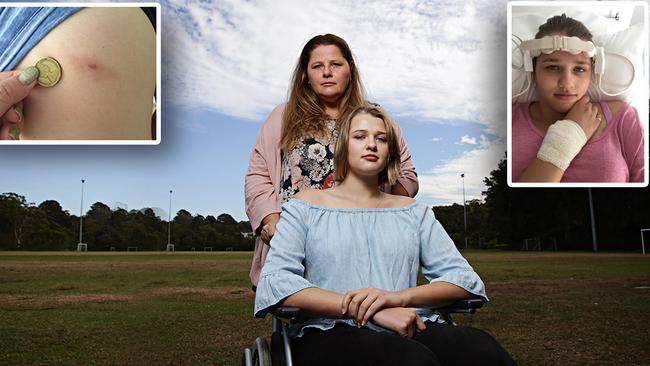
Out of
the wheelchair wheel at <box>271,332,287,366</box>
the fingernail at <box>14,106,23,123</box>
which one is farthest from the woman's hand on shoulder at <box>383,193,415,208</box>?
the fingernail at <box>14,106,23,123</box>

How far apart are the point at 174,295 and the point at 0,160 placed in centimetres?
251

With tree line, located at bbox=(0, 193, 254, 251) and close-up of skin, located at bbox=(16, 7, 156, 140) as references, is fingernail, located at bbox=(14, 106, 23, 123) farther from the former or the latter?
tree line, located at bbox=(0, 193, 254, 251)

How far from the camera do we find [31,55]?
3.54 metres

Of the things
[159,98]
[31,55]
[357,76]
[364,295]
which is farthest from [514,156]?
[364,295]

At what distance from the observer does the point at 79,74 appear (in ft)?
11.9

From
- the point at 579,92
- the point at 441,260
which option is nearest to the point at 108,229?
the point at 579,92

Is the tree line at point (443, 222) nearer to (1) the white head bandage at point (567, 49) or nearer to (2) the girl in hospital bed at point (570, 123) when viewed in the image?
(2) the girl in hospital bed at point (570, 123)

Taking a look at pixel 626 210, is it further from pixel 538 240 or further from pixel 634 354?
pixel 634 354

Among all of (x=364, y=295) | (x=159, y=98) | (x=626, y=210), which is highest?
(x=159, y=98)

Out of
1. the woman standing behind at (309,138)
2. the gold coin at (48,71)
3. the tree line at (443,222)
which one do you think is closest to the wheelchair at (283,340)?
the woman standing behind at (309,138)

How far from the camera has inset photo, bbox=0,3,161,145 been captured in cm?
348

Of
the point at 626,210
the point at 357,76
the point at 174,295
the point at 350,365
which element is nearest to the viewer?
the point at 350,365

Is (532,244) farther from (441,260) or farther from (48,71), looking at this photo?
(441,260)

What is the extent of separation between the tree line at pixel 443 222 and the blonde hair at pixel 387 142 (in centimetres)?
282
